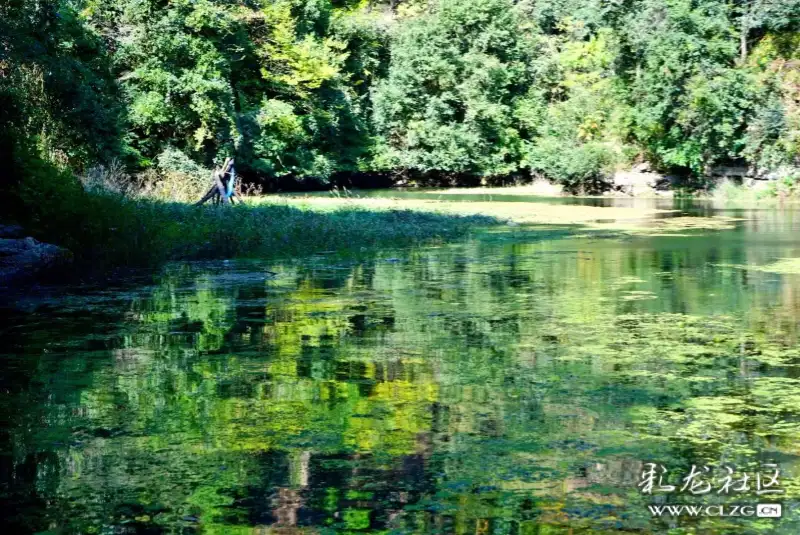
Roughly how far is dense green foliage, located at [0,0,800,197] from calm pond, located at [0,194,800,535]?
1406 cm

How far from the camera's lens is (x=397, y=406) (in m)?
6.44

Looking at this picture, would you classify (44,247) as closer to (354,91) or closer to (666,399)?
(666,399)

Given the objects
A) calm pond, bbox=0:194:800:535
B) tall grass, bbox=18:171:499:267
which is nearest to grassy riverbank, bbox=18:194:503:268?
tall grass, bbox=18:171:499:267

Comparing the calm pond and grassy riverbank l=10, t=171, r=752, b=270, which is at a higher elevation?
grassy riverbank l=10, t=171, r=752, b=270

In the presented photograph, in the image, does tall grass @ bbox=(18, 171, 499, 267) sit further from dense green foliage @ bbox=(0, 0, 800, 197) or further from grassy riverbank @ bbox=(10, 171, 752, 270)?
dense green foliage @ bbox=(0, 0, 800, 197)

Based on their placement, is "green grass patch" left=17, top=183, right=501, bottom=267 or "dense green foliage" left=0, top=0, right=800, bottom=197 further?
"dense green foliage" left=0, top=0, right=800, bottom=197

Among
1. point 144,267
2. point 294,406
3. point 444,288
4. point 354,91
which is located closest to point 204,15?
point 354,91

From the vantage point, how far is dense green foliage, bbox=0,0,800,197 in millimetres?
33188

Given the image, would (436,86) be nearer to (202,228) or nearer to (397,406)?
(202,228)

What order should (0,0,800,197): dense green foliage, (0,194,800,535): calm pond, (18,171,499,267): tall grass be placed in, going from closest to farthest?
(0,194,800,535): calm pond → (18,171,499,267): tall grass → (0,0,800,197): dense green foliage

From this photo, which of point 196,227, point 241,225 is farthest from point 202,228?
point 241,225

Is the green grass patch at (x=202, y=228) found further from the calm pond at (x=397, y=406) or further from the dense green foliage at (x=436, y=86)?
the dense green foliage at (x=436, y=86)

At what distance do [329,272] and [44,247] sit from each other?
12.3 feet

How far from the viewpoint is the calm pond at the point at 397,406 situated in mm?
4594
